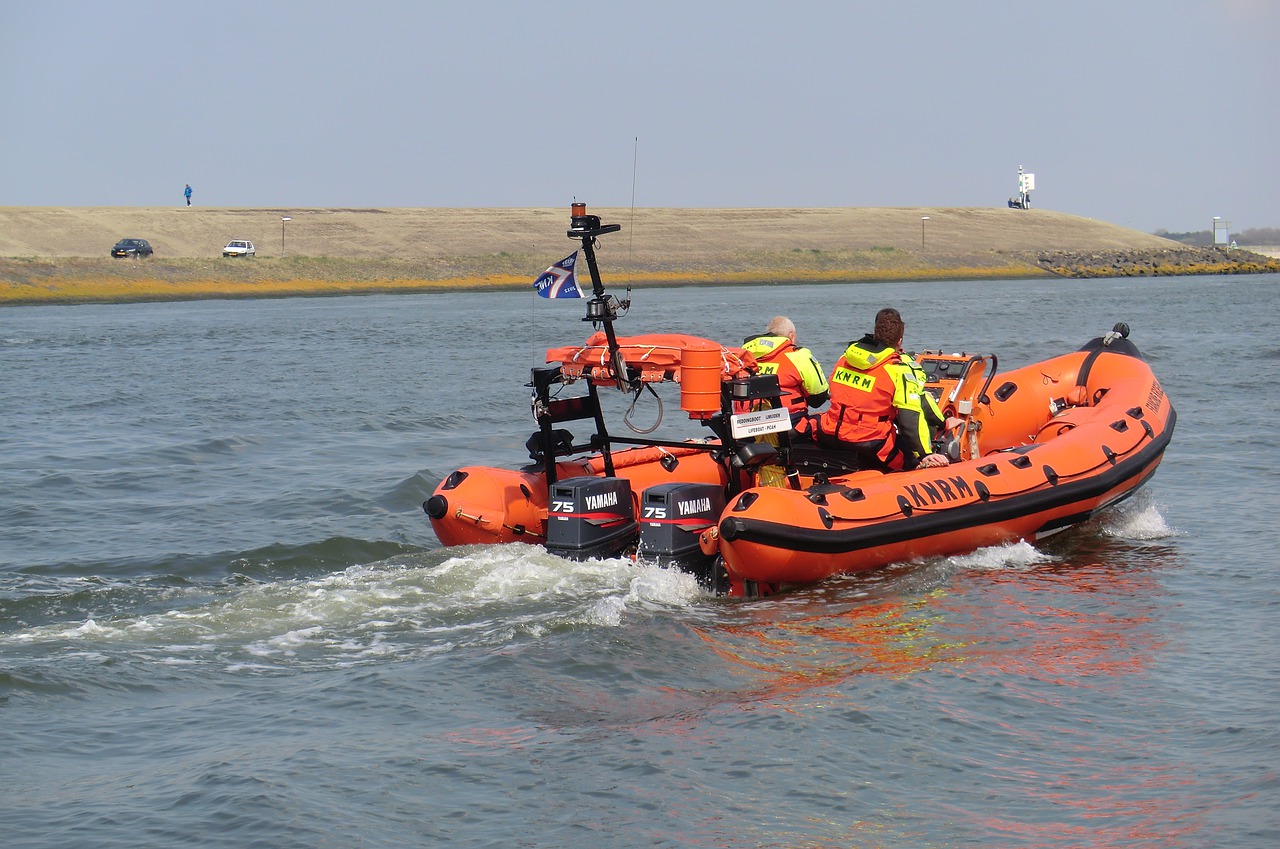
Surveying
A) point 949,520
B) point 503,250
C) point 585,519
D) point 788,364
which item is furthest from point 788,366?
point 503,250

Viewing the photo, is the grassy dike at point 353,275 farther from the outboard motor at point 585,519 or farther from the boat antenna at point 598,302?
the boat antenna at point 598,302

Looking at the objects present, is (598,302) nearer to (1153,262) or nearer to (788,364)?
(788,364)

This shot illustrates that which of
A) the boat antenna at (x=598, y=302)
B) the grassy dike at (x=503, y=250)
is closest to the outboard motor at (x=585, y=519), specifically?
the boat antenna at (x=598, y=302)

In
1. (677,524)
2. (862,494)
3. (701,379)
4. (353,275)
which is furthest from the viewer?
(353,275)

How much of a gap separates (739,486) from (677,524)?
28.1 inches

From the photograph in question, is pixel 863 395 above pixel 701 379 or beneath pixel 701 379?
beneath

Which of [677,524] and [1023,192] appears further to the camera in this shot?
[1023,192]

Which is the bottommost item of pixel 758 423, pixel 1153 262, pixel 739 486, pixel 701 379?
pixel 739 486

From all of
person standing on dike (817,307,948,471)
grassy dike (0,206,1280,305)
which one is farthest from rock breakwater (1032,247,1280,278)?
person standing on dike (817,307,948,471)

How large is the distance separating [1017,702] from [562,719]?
190 centimetres

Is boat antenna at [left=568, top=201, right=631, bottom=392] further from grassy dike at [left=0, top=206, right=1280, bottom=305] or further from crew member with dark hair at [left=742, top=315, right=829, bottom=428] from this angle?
grassy dike at [left=0, top=206, right=1280, bottom=305]

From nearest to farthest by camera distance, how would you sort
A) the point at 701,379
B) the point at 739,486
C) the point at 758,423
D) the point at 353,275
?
the point at 701,379
the point at 758,423
the point at 739,486
the point at 353,275

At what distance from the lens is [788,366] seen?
7.95 m

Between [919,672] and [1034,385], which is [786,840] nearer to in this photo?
[919,672]
